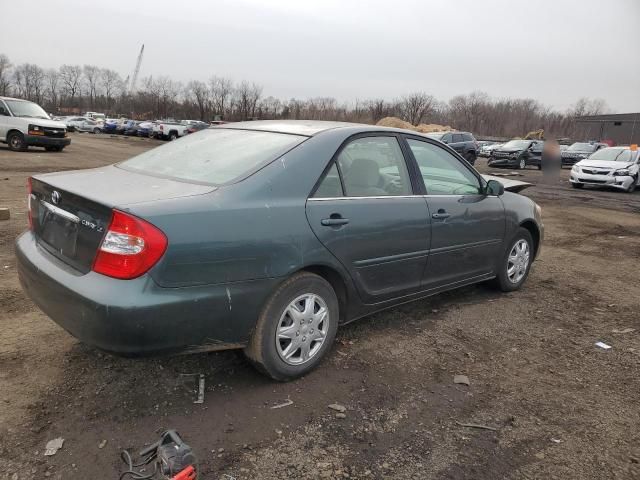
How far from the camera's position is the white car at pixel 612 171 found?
54.9ft

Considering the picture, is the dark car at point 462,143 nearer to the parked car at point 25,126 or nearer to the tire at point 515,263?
the parked car at point 25,126

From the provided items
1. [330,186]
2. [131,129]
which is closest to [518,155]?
[330,186]

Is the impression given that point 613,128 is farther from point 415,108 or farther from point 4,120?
point 4,120

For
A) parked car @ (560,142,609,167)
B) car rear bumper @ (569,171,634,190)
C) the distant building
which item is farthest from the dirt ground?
the distant building

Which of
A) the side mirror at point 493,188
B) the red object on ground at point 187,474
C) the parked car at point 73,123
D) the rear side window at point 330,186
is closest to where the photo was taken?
the red object on ground at point 187,474

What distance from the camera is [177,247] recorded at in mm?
2449

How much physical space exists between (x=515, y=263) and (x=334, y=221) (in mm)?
2719

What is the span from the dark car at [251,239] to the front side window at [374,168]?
11 millimetres

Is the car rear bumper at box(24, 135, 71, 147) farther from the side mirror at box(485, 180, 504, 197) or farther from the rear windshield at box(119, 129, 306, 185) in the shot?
the side mirror at box(485, 180, 504, 197)

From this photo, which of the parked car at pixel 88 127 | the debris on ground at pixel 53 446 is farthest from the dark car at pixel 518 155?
the parked car at pixel 88 127

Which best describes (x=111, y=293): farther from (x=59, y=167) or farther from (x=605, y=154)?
(x=605, y=154)

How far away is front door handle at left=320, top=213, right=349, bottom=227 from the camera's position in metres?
3.09

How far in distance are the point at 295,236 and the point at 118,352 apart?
1.12 m

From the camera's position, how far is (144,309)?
2391 millimetres
